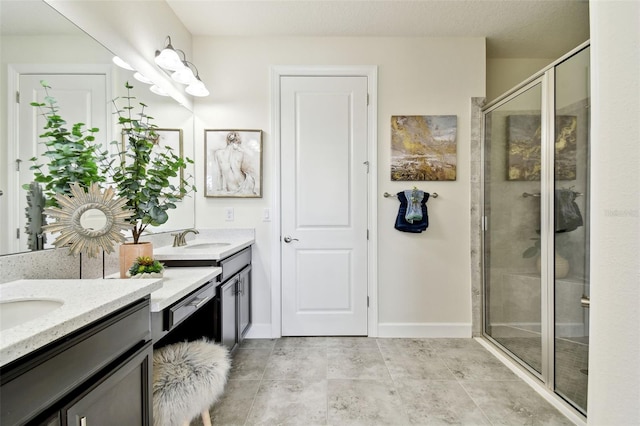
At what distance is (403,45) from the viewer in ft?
8.07

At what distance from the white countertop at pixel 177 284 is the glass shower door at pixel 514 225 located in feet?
7.07

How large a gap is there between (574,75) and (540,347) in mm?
1740

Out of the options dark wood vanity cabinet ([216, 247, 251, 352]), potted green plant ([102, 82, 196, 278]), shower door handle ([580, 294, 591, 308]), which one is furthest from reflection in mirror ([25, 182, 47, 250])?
shower door handle ([580, 294, 591, 308])

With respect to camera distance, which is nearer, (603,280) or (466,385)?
(603,280)

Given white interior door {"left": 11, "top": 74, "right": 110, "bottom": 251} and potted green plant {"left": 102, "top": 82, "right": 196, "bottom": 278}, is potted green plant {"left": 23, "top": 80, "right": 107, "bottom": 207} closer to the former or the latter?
white interior door {"left": 11, "top": 74, "right": 110, "bottom": 251}

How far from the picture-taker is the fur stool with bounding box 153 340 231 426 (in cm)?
108

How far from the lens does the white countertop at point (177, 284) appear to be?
3.43 feet

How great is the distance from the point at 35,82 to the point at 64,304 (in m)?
0.92

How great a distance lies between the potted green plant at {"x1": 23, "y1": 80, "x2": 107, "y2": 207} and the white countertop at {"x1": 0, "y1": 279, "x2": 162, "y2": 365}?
1.28 feet

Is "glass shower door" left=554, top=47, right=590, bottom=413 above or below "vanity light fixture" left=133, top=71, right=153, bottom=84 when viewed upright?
below

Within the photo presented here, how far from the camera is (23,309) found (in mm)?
821

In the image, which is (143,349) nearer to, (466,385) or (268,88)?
(466,385)

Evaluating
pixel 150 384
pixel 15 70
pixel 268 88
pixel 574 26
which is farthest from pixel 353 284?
pixel 574 26

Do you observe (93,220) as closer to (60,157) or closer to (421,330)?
(60,157)
